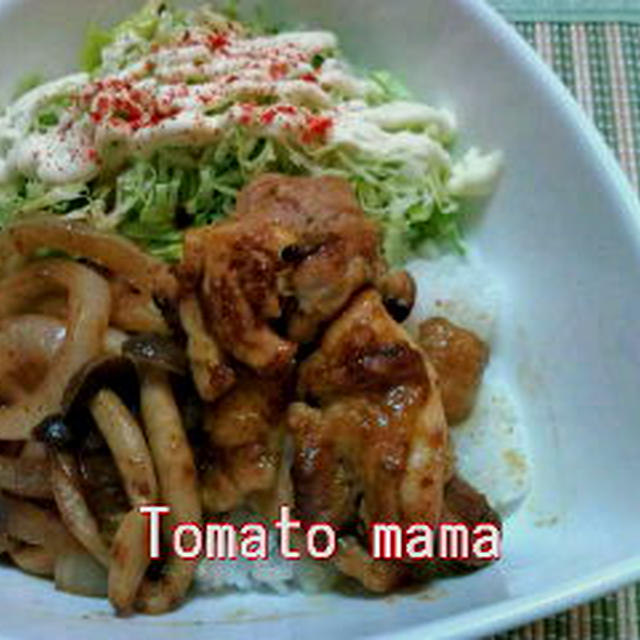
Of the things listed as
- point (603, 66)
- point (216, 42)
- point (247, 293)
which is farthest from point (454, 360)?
point (603, 66)

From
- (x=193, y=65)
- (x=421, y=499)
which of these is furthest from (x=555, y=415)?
(x=193, y=65)

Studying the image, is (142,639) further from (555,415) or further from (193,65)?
(193,65)

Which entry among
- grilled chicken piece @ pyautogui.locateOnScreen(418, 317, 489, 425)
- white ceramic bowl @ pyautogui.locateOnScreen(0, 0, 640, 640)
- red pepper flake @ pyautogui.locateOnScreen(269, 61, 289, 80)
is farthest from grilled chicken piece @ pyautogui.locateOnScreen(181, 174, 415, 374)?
red pepper flake @ pyautogui.locateOnScreen(269, 61, 289, 80)

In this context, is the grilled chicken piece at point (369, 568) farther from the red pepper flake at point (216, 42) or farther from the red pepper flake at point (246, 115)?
the red pepper flake at point (216, 42)

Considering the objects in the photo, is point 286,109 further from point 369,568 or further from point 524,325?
point 369,568

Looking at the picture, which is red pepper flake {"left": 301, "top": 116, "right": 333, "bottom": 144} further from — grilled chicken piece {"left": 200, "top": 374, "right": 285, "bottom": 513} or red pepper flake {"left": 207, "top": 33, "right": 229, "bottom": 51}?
grilled chicken piece {"left": 200, "top": 374, "right": 285, "bottom": 513}

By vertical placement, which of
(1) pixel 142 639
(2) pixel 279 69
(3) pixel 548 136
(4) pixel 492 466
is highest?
(2) pixel 279 69
